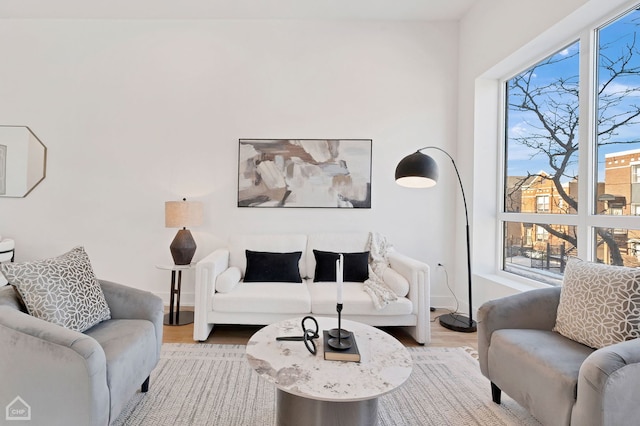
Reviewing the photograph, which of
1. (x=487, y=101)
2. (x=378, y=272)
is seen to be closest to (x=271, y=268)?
(x=378, y=272)

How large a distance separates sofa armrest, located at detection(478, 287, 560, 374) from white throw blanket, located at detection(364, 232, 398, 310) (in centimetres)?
81

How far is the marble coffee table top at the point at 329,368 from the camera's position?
4.08 ft

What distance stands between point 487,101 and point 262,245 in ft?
8.99

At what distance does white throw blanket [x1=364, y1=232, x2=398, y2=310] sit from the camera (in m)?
2.60

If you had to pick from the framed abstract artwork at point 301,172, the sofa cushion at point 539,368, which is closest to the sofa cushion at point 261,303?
the framed abstract artwork at point 301,172

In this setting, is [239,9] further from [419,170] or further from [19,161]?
[19,161]

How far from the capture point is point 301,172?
3.57 m

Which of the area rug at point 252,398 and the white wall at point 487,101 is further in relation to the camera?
the white wall at point 487,101

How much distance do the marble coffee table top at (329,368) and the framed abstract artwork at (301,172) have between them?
200 cm

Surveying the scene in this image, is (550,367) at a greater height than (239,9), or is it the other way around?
(239,9)

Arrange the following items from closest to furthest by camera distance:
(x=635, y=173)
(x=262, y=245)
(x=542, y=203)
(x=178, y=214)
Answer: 1. (x=635, y=173)
2. (x=542, y=203)
3. (x=178, y=214)
4. (x=262, y=245)

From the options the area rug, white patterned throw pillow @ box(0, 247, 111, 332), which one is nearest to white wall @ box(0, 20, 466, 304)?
the area rug

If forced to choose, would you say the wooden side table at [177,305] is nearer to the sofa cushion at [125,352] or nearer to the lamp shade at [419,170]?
the sofa cushion at [125,352]

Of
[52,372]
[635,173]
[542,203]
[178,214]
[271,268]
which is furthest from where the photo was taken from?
[178,214]
